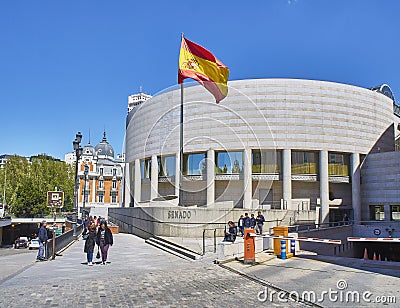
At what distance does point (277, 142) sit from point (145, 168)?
17.9 meters

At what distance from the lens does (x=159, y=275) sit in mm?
11812

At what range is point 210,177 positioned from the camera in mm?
40469

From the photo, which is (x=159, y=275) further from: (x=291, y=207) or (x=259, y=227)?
(x=291, y=207)

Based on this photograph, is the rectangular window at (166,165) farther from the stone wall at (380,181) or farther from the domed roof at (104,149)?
the domed roof at (104,149)

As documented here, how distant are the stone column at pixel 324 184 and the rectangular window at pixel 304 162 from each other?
3.66 feet

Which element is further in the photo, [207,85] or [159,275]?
[207,85]

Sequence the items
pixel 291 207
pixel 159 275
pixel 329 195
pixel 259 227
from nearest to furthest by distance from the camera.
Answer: pixel 159 275 → pixel 259 227 → pixel 291 207 → pixel 329 195

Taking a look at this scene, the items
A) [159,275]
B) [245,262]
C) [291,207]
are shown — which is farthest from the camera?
[291,207]

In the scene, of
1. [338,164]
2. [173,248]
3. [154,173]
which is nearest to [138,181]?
[154,173]

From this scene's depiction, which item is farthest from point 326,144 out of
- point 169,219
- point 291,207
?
point 169,219

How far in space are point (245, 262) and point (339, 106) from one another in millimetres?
31280

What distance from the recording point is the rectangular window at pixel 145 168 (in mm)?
48094

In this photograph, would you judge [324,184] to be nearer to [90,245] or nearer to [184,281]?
[90,245]

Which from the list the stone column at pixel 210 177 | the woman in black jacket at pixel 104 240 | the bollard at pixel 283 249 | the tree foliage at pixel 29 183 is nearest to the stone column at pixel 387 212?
the stone column at pixel 210 177
